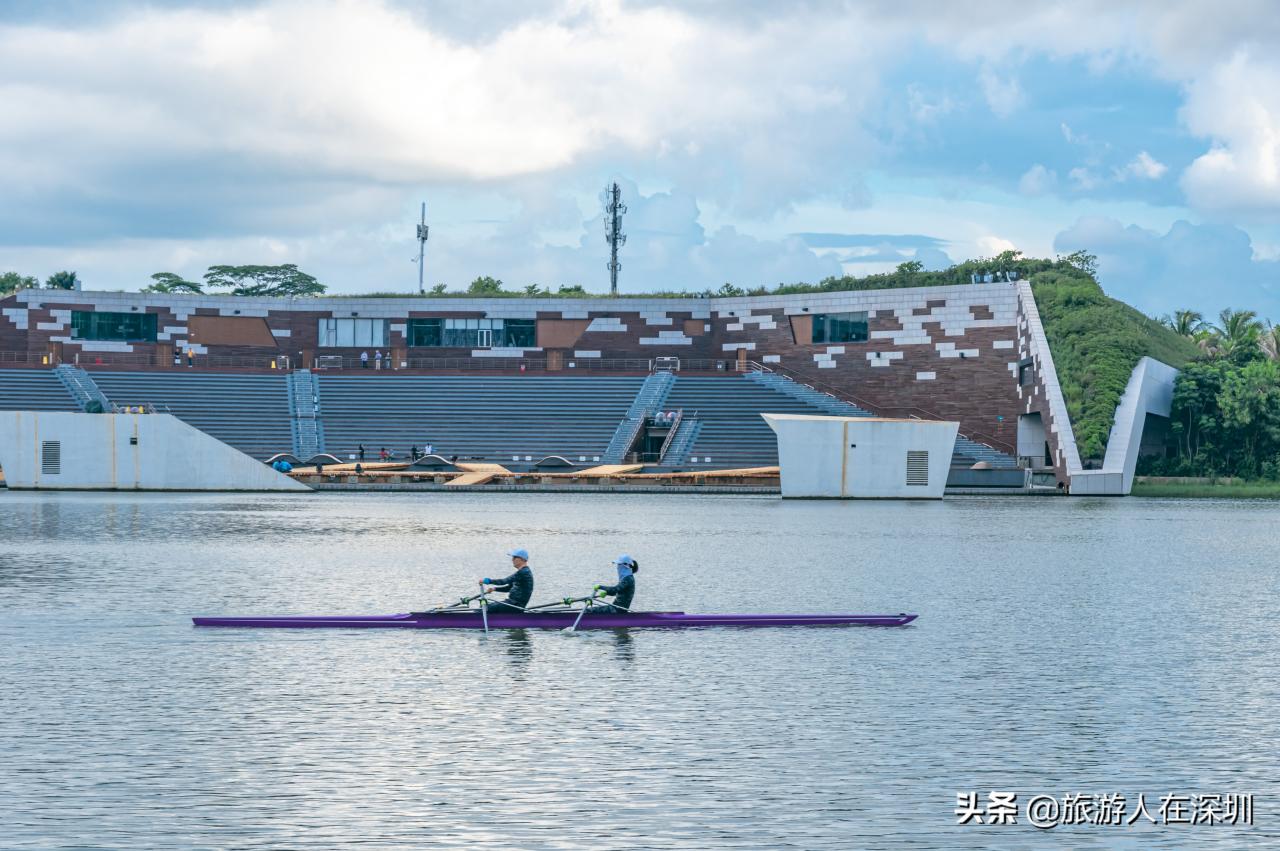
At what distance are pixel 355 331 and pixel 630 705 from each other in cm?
10197

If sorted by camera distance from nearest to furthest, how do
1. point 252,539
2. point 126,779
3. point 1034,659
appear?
point 126,779 < point 1034,659 < point 252,539

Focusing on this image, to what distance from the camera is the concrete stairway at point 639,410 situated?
339ft

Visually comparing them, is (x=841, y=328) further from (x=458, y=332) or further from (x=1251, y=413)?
(x=458, y=332)

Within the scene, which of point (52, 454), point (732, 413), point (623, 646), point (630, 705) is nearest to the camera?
point (630, 705)

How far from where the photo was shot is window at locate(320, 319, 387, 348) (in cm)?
12106

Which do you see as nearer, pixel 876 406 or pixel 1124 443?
pixel 1124 443

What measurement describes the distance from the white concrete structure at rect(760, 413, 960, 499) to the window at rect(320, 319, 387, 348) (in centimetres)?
4735

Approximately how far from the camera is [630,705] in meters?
22.9

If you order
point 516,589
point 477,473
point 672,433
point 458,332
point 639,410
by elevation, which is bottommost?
point 516,589

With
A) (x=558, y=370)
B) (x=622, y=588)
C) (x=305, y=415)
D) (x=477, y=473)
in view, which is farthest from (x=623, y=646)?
(x=558, y=370)

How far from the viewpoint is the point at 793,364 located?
115 meters

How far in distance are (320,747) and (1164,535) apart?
158ft

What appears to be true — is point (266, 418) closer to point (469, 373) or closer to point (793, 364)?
point (469, 373)

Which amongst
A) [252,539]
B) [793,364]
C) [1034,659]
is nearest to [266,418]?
[793,364]
